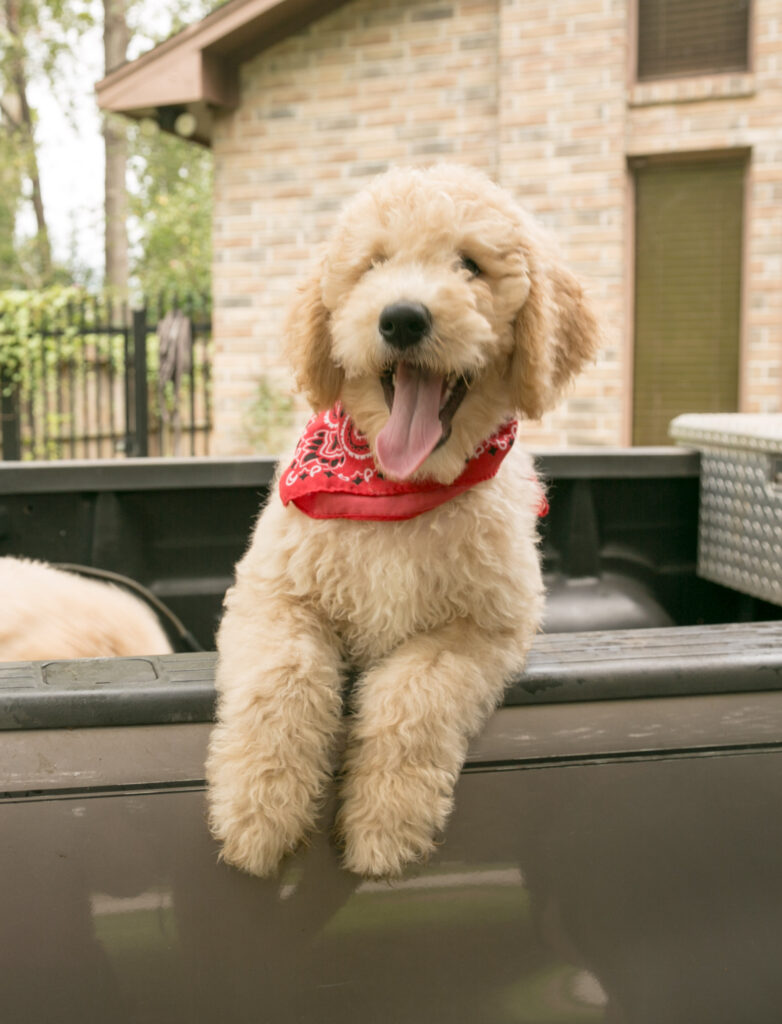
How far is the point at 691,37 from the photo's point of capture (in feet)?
26.0

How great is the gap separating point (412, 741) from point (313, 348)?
2.60 ft

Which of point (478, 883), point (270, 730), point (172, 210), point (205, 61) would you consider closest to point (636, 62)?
point (205, 61)

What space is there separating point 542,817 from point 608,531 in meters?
1.97

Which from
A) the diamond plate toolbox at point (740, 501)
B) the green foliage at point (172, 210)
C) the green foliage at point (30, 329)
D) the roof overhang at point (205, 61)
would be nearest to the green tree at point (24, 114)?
the green foliage at point (172, 210)

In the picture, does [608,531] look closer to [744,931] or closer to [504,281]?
[504,281]

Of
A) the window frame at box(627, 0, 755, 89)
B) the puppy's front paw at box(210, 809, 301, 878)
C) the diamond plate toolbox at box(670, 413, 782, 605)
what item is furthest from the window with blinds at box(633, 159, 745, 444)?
the puppy's front paw at box(210, 809, 301, 878)

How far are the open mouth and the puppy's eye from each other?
191 millimetres

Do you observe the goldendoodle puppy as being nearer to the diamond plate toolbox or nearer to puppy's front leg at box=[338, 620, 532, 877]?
puppy's front leg at box=[338, 620, 532, 877]

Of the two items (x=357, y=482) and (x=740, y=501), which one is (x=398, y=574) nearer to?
(x=357, y=482)

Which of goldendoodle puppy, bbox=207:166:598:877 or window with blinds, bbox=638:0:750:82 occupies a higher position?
window with blinds, bbox=638:0:750:82

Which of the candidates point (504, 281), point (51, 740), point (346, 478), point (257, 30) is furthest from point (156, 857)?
point (257, 30)

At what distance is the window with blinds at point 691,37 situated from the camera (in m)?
7.80

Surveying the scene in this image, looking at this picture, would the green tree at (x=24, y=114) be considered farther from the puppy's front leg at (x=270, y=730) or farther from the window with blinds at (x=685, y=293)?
the puppy's front leg at (x=270, y=730)

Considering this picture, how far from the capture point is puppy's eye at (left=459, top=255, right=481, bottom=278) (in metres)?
1.94
